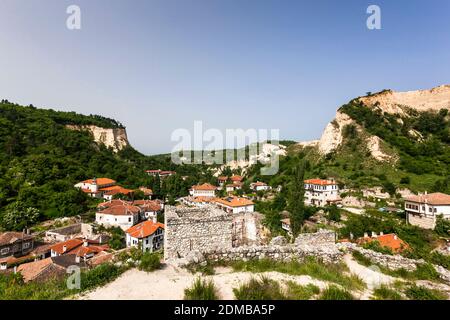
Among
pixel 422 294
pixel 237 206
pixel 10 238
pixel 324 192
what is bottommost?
pixel 10 238

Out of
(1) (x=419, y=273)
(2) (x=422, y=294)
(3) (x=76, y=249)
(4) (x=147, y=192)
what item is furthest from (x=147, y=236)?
(2) (x=422, y=294)

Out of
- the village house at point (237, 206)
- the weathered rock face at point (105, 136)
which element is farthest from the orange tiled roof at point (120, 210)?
the weathered rock face at point (105, 136)

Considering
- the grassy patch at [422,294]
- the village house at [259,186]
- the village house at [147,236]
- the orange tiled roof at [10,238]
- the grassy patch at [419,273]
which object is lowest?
the village house at [147,236]

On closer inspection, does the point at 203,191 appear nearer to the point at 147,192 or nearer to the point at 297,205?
the point at 147,192

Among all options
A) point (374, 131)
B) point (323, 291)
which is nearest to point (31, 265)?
point (323, 291)

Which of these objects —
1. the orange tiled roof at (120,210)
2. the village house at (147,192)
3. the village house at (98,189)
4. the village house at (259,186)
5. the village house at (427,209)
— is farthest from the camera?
the village house at (259,186)

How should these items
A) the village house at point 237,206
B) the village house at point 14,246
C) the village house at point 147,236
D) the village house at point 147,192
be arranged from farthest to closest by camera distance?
the village house at point 147,192 → the village house at point 237,206 → the village house at point 147,236 → the village house at point 14,246

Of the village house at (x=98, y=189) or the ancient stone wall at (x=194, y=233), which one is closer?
the ancient stone wall at (x=194, y=233)

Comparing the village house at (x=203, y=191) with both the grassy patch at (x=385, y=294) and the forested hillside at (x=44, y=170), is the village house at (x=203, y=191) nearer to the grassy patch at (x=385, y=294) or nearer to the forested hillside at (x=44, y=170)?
the forested hillside at (x=44, y=170)
